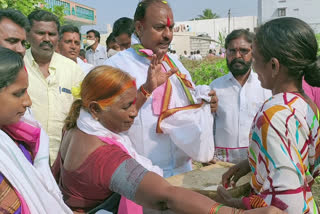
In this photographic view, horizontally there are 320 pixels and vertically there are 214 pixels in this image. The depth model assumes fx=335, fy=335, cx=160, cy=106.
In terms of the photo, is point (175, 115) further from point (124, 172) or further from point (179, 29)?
point (179, 29)

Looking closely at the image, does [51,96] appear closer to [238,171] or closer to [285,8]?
[238,171]

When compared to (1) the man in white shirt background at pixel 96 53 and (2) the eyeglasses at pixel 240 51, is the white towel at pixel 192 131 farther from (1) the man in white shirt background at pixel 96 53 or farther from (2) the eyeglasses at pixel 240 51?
(1) the man in white shirt background at pixel 96 53

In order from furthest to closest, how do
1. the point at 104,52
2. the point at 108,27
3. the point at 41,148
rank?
the point at 108,27 → the point at 104,52 → the point at 41,148

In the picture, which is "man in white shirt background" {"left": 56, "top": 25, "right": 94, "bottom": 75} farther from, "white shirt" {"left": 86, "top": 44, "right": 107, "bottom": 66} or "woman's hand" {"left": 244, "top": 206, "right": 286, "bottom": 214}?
"woman's hand" {"left": 244, "top": 206, "right": 286, "bottom": 214}

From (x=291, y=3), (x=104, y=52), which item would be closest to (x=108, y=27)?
(x=291, y=3)

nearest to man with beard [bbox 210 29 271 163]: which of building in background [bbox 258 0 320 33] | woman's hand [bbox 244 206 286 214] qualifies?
woman's hand [bbox 244 206 286 214]

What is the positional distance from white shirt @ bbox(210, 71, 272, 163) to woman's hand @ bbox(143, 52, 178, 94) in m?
0.96

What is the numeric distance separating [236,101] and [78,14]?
92.9ft

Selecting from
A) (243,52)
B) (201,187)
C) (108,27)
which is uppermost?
(108,27)

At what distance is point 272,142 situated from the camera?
1388 mm

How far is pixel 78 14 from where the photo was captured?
29141mm

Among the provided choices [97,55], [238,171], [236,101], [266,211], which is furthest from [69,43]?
[266,211]

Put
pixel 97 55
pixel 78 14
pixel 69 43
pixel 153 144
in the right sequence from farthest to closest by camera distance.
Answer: pixel 78 14 → pixel 97 55 → pixel 69 43 → pixel 153 144

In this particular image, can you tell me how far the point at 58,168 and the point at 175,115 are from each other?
2.81ft
